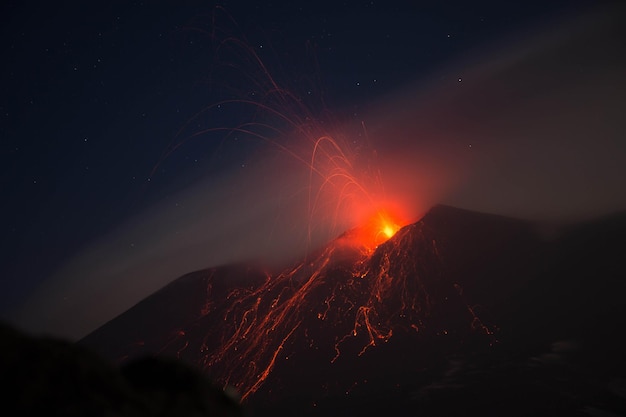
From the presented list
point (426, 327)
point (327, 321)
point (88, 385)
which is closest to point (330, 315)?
point (327, 321)

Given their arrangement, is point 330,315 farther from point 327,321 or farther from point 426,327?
point 426,327

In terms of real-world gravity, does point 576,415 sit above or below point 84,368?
below

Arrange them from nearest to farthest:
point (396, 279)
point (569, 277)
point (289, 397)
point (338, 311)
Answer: point (289, 397), point (569, 277), point (338, 311), point (396, 279)

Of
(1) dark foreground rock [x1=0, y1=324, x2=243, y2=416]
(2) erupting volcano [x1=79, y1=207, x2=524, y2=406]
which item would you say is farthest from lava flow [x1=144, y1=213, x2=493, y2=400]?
(1) dark foreground rock [x1=0, y1=324, x2=243, y2=416]

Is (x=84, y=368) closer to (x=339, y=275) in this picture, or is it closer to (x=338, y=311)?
(x=338, y=311)

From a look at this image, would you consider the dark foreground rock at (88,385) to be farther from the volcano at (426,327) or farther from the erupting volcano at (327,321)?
the erupting volcano at (327,321)

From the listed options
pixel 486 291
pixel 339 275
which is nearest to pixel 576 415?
pixel 486 291

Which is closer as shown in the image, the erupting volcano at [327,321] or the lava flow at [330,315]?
the erupting volcano at [327,321]

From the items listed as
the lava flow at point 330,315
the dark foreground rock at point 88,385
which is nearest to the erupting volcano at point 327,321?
the lava flow at point 330,315

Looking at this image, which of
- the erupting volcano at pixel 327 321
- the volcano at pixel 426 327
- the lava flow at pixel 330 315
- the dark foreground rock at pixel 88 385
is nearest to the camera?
the dark foreground rock at pixel 88 385
